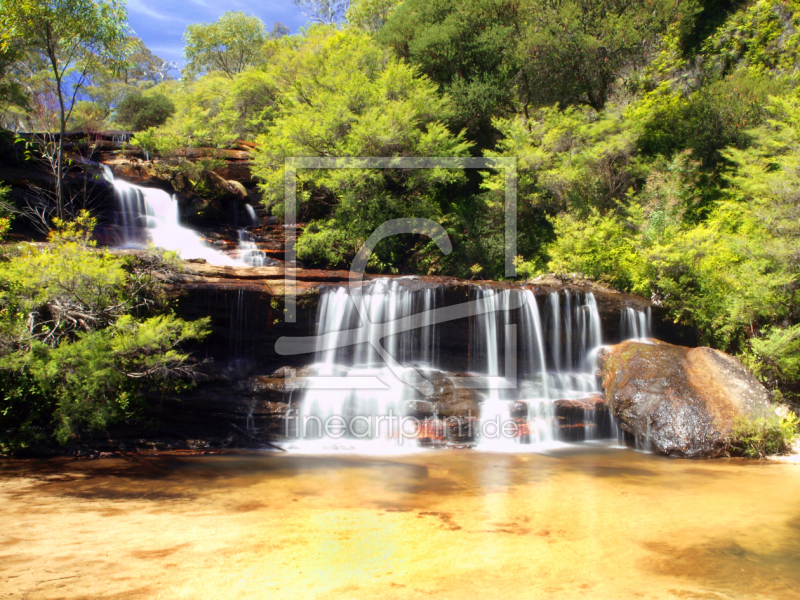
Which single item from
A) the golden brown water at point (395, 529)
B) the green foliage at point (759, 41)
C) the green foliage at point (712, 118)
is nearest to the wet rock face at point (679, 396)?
the golden brown water at point (395, 529)

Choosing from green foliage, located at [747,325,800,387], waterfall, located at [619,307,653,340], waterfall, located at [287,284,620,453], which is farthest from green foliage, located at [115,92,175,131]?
green foliage, located at [747,325,800,387]

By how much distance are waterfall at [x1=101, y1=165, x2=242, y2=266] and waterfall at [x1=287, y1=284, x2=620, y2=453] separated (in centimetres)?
688

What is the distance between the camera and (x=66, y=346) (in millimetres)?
9156

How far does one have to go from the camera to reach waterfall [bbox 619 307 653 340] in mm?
14750

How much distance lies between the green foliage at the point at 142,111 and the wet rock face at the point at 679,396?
31.1 meters

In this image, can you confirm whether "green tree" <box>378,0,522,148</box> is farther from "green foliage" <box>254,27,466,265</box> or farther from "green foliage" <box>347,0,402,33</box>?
"green foliage" <box>347,0,402,33</box>

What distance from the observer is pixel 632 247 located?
17.9m

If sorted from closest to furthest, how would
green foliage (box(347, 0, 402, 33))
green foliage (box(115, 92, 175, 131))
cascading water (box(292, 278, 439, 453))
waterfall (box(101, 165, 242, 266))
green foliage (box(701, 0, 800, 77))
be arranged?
cascading water (box(292, 278, 439, 453)) < waterfall (box(101, 165, 242, 266)) < green foliage (box(701, 0, 800, 77)) < green foliage (box(115, 92, 175, 131)) < green foliage (box(347, 0, 402, 33))

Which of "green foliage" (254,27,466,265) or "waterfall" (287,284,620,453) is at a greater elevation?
"green foliage" (254,27,466,265)

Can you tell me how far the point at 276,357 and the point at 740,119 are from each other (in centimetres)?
1937

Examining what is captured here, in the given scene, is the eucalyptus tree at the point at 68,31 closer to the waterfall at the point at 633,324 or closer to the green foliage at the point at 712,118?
the waterfall at the point at 633,324

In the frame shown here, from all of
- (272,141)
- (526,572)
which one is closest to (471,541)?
(526,572)

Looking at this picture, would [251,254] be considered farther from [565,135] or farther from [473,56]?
[473,56]

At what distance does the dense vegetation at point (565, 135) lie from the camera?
49.9 feet
